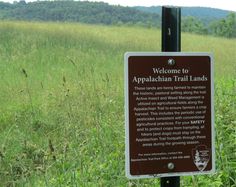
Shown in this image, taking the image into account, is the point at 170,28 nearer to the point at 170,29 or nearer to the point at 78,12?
the point at 170,29

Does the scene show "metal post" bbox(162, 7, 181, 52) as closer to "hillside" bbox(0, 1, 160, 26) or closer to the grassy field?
the grassy field

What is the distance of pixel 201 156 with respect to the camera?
2.56 metres

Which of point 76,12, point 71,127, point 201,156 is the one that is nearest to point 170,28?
point 201,156

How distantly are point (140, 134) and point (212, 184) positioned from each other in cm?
97

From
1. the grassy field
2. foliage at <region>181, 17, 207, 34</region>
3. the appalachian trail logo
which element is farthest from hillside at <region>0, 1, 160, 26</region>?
the appalachian trail logo

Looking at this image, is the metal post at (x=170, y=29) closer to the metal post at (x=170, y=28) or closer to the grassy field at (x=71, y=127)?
the metal post at (x=170, y=28)

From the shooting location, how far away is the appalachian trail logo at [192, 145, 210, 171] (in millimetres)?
2547

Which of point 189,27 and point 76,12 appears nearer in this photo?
point 76,12

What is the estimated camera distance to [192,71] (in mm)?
2547

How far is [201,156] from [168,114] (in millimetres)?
289

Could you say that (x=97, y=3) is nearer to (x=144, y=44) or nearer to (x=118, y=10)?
(x=118, y=10)

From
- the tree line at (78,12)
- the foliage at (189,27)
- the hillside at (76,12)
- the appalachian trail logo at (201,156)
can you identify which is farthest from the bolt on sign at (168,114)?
the hillside at (76,12)

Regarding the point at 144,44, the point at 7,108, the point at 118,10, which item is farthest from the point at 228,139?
the point at 118,10

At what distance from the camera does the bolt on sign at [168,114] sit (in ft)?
Result: 8.00
